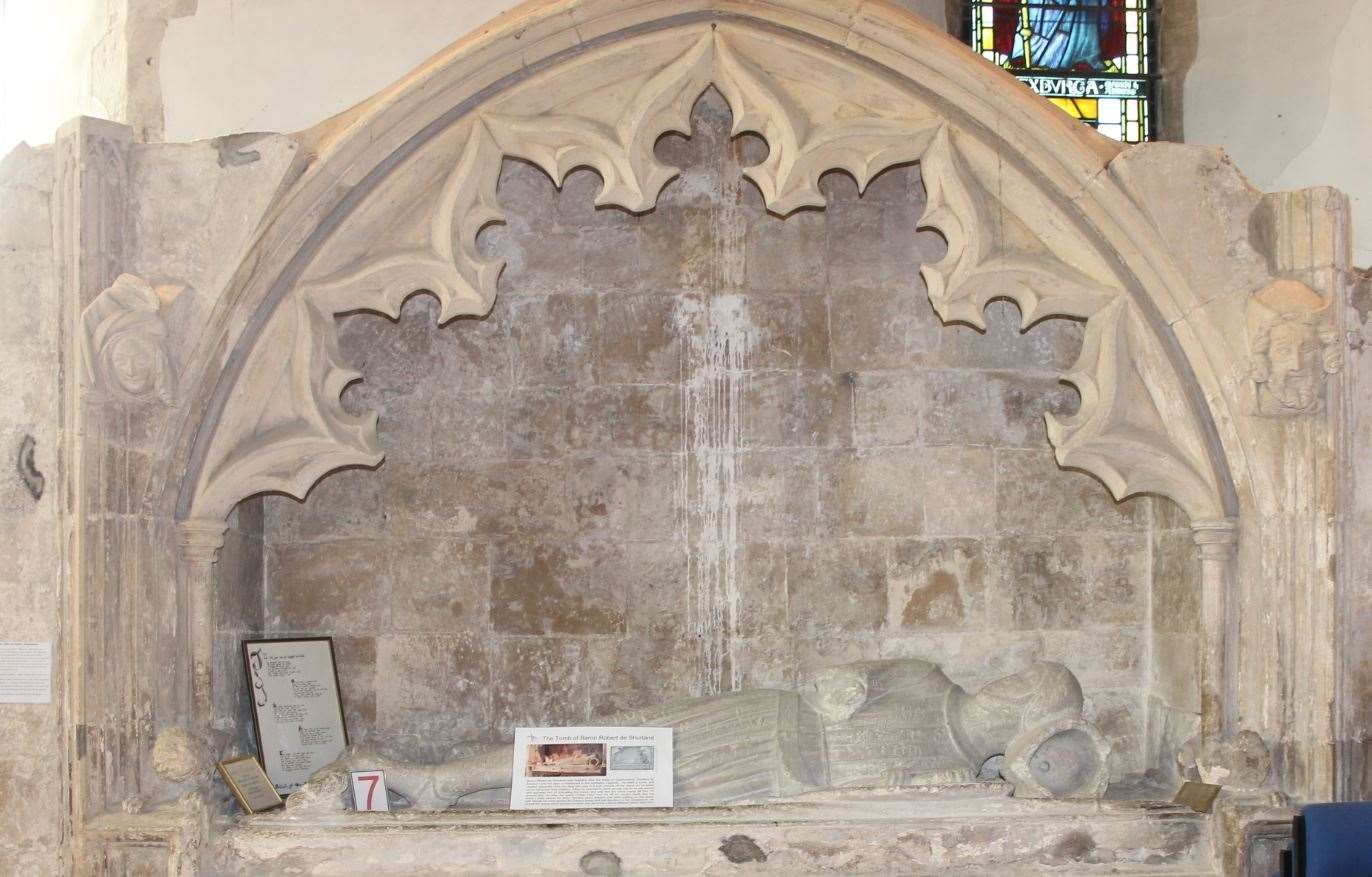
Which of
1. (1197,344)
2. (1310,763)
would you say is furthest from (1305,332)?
(1310,763)

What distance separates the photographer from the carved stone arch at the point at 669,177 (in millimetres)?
4535

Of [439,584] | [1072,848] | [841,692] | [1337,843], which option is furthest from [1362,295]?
[439,584]

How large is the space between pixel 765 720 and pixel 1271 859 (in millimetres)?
1496

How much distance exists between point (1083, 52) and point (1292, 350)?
265 cm

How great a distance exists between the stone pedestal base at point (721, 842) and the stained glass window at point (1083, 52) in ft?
11.1

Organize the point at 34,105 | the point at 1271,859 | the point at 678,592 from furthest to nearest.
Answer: the point at 34,105
the point at 678,592
the point at 1271,859

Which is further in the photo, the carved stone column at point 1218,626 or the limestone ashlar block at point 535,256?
the limestone ashlar block at point 535,256

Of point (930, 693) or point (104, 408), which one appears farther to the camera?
point (930, 693)

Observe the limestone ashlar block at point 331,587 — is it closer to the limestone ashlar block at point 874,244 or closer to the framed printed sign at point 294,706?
the framed printed sign at point 294,706

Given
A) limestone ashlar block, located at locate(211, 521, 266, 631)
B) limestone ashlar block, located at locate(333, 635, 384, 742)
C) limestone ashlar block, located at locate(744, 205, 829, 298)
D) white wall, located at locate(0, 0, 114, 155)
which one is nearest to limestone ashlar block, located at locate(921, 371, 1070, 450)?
limestone ashlar block, located at locate(744, 205, 829, 298)

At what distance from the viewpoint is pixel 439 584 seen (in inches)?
209

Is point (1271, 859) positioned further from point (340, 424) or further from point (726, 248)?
point (340, 424)

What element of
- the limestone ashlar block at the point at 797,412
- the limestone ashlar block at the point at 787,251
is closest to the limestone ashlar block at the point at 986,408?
the limestone ashlar block at the point at 797,412

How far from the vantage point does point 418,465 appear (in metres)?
5.36
